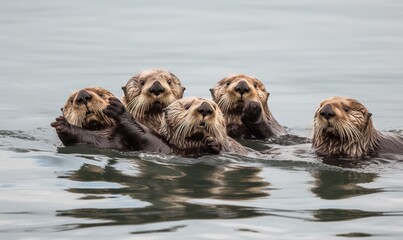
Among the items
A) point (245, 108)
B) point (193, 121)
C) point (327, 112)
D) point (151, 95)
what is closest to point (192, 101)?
point (193, 121)

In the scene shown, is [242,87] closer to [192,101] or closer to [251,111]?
[251,111]

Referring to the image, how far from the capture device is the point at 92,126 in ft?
36.9

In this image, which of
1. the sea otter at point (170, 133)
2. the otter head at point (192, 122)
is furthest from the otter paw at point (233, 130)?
the otter head at point (192, 122)

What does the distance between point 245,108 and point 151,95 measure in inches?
42.6

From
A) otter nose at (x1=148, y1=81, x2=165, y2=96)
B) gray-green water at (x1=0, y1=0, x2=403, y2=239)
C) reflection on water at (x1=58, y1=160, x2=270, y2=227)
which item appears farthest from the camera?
otter nose at (x1=148, y1=81, x2=165, y2=96)

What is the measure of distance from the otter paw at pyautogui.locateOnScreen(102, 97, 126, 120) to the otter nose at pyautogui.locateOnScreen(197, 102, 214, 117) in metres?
0.77

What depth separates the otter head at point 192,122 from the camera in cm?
1033

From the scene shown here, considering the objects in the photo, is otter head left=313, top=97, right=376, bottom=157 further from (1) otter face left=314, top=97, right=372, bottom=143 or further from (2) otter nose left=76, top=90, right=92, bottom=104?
(2) otter nose left=76, top=90, right=92, bottom=104

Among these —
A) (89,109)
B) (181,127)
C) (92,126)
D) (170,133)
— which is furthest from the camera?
(92,126)

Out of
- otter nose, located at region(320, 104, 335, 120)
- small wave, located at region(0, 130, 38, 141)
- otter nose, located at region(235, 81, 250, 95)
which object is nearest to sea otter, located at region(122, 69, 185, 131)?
otter nose, located at region(235, 81, 250, 95)

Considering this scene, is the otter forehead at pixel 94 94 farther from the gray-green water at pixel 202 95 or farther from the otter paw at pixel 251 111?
the otter paw at pixel 251 111

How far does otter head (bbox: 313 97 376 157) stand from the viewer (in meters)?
10.5

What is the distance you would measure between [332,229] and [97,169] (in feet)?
9.35

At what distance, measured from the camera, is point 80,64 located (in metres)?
18.1
